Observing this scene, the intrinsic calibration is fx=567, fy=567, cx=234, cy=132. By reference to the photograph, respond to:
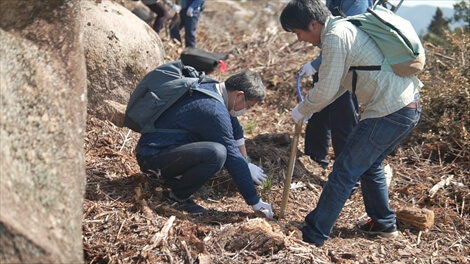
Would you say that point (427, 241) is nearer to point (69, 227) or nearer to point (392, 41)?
point (392, 41)

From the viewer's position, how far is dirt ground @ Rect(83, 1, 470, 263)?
11.7 feet

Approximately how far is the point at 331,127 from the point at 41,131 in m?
3.14

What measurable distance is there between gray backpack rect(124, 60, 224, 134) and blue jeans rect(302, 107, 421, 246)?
0.99 meters

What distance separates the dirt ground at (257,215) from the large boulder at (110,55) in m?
0.30

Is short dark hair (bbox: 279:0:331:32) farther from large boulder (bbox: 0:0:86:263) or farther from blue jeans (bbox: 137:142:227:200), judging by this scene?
large boulder (bbox: 0:0:86:263)

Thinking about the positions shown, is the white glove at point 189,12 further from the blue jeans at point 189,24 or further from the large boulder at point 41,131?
the large boulder at point 41,131

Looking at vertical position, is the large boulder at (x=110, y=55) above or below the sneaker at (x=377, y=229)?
above

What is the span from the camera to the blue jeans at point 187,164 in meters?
4.02

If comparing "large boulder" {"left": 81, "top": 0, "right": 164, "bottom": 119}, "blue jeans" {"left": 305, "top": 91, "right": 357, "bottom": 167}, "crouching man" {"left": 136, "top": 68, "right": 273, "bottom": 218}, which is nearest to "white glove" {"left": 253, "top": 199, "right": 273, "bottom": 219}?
"crouching man" {"left": 136, "top": 68, "right": 273, "bottom": 218}

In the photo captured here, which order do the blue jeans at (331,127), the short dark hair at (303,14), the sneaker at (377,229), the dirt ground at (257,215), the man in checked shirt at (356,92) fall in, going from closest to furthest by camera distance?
the dirt ground at (257,215) < the man in checked shirt at (356,92) < the short dark hair at (303,14) < the sneaker at (377,229) < the blue jeans at (331,127)

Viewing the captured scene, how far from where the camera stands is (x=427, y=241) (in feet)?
14.8

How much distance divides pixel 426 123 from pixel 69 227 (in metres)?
4.76

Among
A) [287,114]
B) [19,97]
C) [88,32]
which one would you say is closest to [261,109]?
[287,114]

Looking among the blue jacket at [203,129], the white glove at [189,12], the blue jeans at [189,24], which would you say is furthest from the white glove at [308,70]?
the blue jeans at [189,24]
